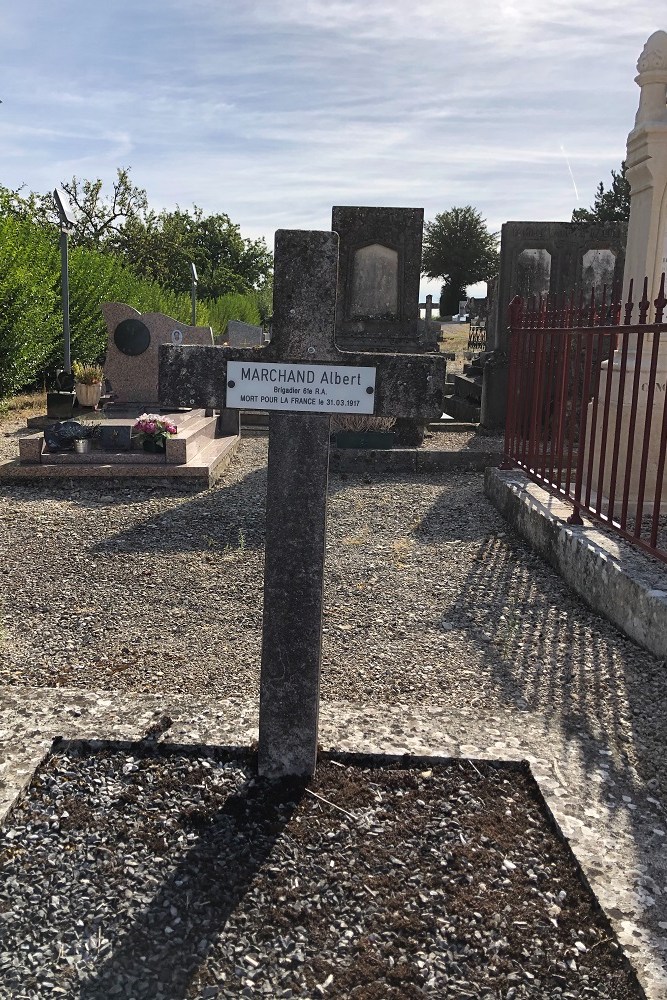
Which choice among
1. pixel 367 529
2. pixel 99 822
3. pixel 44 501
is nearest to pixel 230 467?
pixel 44 501

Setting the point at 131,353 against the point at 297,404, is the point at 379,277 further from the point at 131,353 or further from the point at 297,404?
the point at 297,404

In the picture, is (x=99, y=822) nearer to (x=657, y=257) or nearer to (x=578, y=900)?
(x=578, y=900)

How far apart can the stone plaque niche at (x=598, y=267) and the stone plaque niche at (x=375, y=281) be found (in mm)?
3135

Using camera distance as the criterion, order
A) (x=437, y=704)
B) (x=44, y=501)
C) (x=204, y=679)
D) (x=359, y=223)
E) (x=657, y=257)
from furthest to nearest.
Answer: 1. (x=359, y=223)
2. (x=44, y=501)
3. (x=657, y=257)
4. (x=204, y=679)
5. (x=437, y=704)

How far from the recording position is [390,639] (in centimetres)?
404

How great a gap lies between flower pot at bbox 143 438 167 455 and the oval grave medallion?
3.64 metres

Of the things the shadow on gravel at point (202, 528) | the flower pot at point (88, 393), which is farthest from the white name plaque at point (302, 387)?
the flower pot at point (88, 393)

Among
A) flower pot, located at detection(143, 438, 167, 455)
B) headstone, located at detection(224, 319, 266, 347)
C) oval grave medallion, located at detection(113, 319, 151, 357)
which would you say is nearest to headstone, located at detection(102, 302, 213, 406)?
oval grave medallion, located at detection(113, 319, 151, 357)

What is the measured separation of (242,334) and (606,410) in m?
16.5

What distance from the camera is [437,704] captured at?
328 cm

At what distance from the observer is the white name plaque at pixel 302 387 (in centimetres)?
244

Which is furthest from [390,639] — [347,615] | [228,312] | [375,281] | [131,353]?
[228,312]

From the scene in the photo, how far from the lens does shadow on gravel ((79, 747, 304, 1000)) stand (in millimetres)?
1836

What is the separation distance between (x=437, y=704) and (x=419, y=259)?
814 cm
